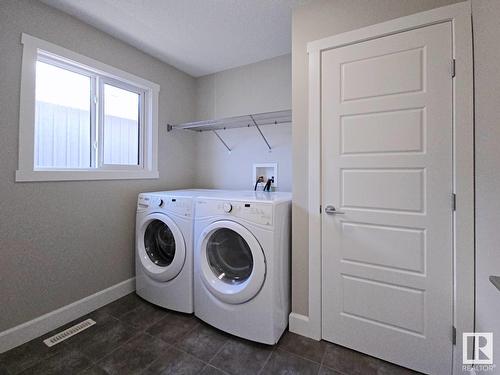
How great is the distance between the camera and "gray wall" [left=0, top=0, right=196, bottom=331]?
1465 mm

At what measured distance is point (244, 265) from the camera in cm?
167

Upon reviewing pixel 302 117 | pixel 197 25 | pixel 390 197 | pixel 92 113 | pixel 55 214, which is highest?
pixel 197 25

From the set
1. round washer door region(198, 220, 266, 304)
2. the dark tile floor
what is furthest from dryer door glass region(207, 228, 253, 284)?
the dark tile floor

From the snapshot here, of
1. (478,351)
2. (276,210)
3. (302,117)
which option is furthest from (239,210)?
(478,351)

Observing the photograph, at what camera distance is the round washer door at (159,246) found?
5.98 feet

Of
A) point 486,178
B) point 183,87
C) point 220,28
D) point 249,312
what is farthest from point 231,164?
point 486,178

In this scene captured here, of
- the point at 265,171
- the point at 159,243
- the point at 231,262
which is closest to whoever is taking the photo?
the point at 231,262

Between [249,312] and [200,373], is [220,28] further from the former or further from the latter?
[200,373]

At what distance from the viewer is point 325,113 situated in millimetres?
1537

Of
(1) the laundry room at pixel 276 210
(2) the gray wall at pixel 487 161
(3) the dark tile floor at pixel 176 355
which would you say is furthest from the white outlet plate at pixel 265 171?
(2) the gray wall at pixel 487 161

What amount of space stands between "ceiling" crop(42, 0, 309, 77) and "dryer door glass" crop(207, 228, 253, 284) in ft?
5.38

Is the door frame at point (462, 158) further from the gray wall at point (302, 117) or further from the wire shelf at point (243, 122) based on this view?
the wire shelf at point (243, 122)

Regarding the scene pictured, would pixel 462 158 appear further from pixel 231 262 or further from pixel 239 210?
pixel 231 262

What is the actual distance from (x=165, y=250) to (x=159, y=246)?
0.23 ft
